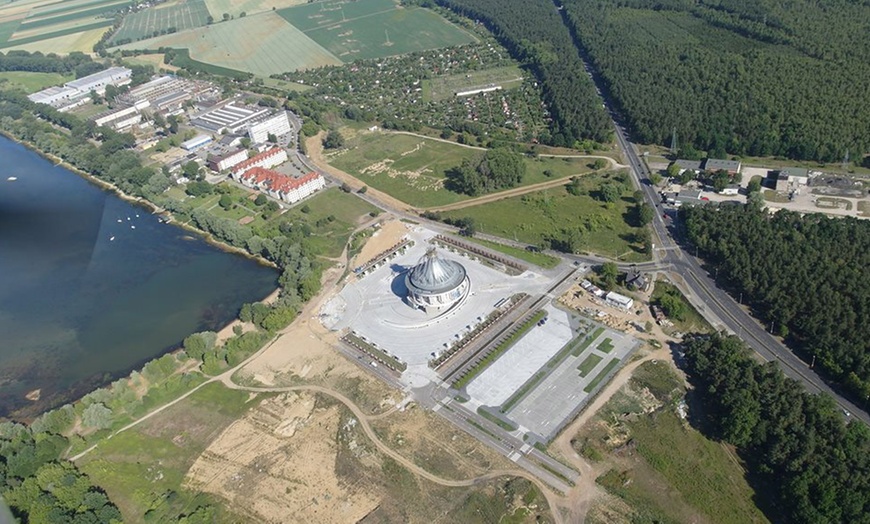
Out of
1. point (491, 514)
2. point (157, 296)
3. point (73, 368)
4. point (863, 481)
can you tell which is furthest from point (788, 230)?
point (73, 368)

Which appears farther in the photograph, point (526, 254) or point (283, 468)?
point (526, 254)

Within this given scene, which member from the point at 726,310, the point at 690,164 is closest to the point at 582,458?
the point at 726,310

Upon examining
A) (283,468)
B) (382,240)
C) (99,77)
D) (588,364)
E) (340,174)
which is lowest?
(588,364)

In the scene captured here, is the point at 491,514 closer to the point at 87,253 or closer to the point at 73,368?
the point at 73,368

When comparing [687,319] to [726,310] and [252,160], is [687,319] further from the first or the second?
[252,160]

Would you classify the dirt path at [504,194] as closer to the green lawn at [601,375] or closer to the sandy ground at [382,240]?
the sandy ground at [382,240]

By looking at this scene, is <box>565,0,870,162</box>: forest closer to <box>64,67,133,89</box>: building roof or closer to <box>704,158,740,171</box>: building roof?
<box>704,158,740,171</box>: building roof

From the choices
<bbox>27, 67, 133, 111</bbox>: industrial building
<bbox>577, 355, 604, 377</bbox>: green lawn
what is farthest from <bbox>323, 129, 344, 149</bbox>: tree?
<bbox>27, 67, 133, 111</bbox>: industrial building
